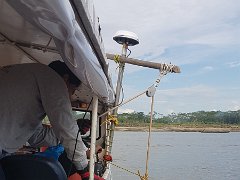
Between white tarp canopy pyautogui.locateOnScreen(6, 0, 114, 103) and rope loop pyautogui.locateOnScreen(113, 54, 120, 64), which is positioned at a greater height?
rope loop pyautogui.locateOnScreen(113, 54, 120, 64)

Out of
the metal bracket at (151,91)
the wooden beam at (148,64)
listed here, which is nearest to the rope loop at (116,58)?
the wooden beam at (148,64)

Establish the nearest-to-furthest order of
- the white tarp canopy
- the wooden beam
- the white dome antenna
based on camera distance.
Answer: the white tarp canopy, the wooden beam, the white dome antenna

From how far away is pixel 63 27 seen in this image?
1.58 m

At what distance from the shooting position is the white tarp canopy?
4.79 feet

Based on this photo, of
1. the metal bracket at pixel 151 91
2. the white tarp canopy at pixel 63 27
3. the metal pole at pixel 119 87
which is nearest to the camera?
the white tarp canopy at pixel 63 27

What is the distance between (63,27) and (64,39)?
17cm

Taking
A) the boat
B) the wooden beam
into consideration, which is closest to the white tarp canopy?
the boat

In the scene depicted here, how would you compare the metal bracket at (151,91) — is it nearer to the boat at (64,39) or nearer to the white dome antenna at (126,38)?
the boat at (64,39)

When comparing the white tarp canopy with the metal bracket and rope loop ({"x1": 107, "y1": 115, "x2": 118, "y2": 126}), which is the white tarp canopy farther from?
rope loop ({"x1": 107, "y1": 115, "x2": 118, "y2": 126})

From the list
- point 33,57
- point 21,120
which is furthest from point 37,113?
point 33,57

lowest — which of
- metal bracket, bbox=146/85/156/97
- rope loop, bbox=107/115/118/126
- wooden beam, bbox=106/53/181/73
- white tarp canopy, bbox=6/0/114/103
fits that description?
rope loop, bbox=107/115/118/126

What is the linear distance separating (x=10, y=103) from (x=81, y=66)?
528mm

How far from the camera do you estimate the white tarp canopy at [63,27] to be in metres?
1.46

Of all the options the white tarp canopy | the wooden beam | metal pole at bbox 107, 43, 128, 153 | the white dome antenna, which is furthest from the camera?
metal pole at bbox 107, 43, 128, 153
